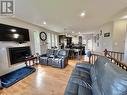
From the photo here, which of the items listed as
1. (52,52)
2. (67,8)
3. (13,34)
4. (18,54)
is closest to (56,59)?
(52,52)

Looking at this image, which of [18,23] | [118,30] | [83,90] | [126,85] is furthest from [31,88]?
[118,30]

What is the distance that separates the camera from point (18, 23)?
4.21 meters

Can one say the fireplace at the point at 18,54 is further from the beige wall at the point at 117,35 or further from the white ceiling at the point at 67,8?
the beige wall at the point at 117,35

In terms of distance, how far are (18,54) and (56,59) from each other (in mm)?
1898

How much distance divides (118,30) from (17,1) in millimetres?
4791

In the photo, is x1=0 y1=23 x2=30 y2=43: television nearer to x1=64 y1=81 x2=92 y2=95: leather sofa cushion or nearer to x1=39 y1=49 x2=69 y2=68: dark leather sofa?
x1=39 y1=49 x2=69 y2=68: dark leather sofa

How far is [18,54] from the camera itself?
4.10 m

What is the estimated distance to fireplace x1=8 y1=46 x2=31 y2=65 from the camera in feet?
12.4

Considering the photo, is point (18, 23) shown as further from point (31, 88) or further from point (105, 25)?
point (105, 25)

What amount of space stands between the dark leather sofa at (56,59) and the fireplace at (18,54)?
93cm

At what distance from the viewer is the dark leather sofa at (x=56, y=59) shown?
4.49m

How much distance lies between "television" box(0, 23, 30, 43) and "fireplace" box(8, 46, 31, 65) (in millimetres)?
433

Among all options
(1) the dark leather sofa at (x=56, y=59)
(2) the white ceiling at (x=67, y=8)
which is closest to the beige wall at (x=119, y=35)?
(2) the white ceiling at (x=67, y=8)

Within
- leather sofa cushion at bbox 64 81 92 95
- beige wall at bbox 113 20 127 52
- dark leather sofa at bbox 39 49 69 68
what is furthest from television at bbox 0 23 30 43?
beige wall at bbox 113 20 127 52
